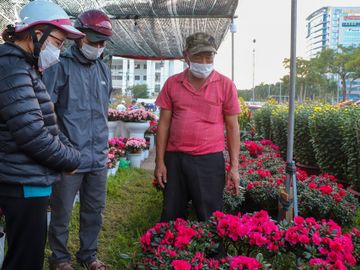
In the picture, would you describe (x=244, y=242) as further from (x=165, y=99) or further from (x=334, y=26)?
(x=334, y=26)

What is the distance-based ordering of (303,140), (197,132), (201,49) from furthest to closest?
(303,140), (197,132), (201,49)

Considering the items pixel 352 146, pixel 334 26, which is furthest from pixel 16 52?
pixel 334 26

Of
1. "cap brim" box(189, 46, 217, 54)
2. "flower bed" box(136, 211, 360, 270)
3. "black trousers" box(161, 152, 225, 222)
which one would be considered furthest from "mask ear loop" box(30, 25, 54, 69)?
"black trousers" box(161, 152, 225, 222)

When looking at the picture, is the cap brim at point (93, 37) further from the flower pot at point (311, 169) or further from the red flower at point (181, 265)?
the flower pot at point (311, 169)

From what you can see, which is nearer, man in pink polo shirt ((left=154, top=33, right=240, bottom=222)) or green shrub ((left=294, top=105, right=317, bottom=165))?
man in pink polo shirt ((left=154, top=33, right=240, bottom=222))

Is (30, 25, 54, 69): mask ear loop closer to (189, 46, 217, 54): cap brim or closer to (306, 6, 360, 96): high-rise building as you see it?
(189, 46, 217, 54): cap brim

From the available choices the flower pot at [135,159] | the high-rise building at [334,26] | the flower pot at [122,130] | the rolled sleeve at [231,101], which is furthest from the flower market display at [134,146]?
the high-rise building at [334,26]

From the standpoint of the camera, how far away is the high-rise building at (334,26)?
10019cm

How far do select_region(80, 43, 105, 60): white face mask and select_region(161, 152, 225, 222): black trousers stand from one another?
32.6 inches

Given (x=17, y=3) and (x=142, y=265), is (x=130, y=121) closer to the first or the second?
(x=17, y=3)

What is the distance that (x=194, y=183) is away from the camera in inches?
109

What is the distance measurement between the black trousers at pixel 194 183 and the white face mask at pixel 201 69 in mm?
541

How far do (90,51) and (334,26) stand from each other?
359 ft

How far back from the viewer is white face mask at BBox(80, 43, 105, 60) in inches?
105
